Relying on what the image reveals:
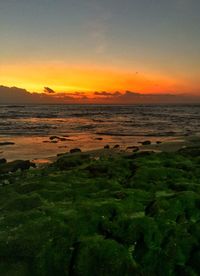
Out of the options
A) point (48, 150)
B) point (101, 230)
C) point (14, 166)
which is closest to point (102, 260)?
point (101, 230)

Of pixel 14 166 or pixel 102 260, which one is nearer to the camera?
pixel 102 260

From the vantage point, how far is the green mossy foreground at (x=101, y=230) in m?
10.1

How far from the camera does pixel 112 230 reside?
11.1m

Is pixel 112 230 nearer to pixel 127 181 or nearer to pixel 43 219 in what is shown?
pixel 43 219

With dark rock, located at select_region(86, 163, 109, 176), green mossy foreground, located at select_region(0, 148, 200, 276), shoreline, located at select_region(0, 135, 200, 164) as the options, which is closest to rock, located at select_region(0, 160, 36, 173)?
shoreline, located at select_region(0, 135, 200, 164)

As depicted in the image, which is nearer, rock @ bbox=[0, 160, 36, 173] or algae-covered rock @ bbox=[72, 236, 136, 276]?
algae-covered rock @ bbox=[72, 236, 136, 276]

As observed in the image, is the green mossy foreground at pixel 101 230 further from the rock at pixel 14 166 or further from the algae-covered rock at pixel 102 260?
the rock at pixel 14 166

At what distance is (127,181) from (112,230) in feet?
16.4

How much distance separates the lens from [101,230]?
11.2 m

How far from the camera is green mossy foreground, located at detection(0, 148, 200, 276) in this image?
33.1 feet

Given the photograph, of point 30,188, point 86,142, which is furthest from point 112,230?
point 86,142

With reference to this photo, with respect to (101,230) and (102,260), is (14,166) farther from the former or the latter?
(102,260)

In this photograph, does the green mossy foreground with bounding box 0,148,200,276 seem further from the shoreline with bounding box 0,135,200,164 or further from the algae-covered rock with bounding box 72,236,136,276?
the shoreline with bounding box 0,135,200,164

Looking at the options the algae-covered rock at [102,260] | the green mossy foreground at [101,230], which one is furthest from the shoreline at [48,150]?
the algae-covered rock at [102,260]
